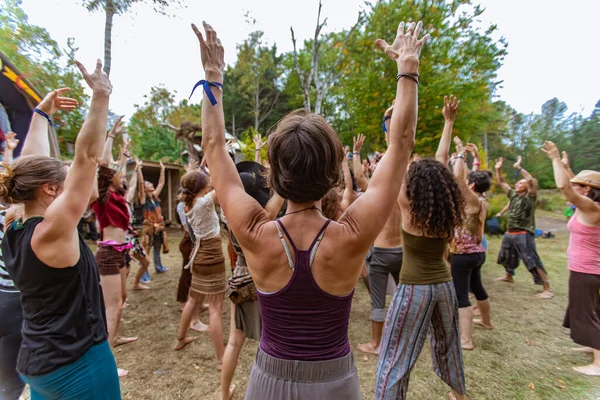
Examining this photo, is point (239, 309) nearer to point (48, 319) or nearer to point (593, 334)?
point (48, 319)

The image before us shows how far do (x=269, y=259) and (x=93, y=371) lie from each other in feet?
4.11

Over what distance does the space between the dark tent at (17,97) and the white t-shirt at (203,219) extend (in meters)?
2.05

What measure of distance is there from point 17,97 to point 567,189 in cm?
647

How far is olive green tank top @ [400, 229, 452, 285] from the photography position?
8.27 ft

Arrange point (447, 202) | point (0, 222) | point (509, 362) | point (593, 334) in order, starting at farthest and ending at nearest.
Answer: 1. point (509, 362)
2. point (593, 334)
3. point (447, 202)
4. point (0, 222)

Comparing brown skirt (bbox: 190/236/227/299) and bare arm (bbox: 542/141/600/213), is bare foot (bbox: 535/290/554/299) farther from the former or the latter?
brown skirt (bbox: 190/236/227/299)

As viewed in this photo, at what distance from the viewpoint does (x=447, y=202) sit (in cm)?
252

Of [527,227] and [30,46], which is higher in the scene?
[30,46]

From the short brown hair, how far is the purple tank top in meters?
0.14

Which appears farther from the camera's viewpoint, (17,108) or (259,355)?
(17,108)

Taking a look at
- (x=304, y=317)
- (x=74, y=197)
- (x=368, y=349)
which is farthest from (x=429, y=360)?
(x=74, y=197)

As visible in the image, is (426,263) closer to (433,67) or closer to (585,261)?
(585,261)

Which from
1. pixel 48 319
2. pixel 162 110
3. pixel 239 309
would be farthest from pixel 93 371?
pixel 162 110

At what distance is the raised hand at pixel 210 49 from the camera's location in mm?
1334
